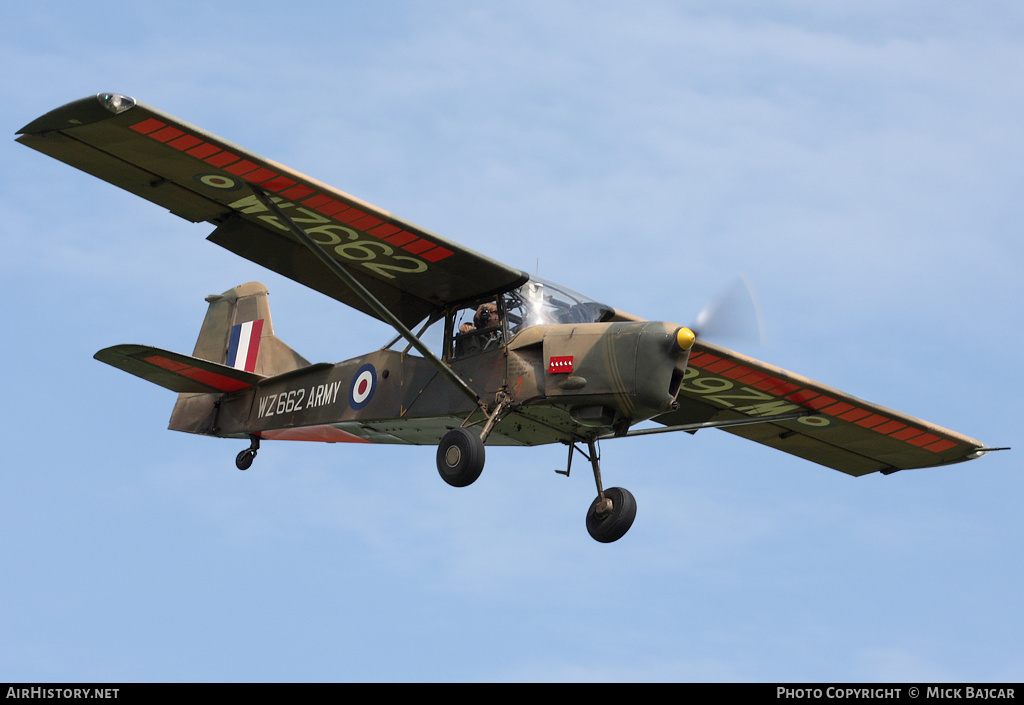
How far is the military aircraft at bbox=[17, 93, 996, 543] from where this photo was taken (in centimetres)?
1320

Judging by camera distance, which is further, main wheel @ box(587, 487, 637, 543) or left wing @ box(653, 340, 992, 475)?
left wing @ box(653, 340, 992, 475)

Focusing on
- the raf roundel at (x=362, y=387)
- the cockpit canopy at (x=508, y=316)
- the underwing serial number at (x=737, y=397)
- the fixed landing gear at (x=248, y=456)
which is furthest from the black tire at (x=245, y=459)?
the underwing serial number at (x=737, y=397)

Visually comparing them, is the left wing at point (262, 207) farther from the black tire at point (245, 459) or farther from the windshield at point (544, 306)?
the black tire at point (245, 459)

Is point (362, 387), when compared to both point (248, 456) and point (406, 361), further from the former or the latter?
point (248, 456)

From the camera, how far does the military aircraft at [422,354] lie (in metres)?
13.2

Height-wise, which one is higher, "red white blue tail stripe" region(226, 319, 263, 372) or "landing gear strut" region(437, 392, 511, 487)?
"red white blue tail stripe" region(226, 319, 263, 372)

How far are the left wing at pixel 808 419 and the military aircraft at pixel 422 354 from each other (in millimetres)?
31

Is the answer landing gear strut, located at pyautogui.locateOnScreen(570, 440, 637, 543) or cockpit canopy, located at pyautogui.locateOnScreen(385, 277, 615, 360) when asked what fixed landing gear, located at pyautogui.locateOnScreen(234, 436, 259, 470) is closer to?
cockpit canopy, located at pyautogui.locateOnScreen(385, 277, 615, 360)

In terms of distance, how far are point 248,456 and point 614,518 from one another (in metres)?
4.78

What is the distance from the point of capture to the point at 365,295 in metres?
13.9

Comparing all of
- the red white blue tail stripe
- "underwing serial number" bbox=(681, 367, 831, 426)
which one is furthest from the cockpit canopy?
the red white blue tail stripe

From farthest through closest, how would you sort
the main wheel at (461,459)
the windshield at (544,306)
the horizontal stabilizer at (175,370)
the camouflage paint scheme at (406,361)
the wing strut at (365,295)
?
the horizontal stabilizer at (175,370) → the windshield at (544,306) → the wing strut at (365,295) → the main wheel at (461,459) → the camouflage paint scheme at (406,361)

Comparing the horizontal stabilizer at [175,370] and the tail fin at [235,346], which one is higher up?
the tail fin at [235,346]
